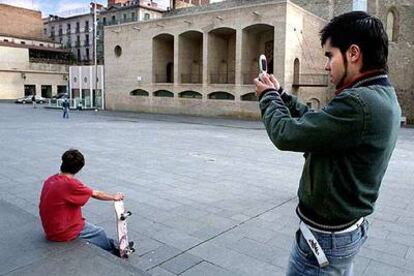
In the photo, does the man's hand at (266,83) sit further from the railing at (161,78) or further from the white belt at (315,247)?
the railing at (161,78)

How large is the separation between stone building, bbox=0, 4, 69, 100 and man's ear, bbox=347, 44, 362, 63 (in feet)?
192

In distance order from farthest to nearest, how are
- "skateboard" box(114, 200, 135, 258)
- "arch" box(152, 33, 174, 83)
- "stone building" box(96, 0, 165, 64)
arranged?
"stone building" box(96, 0, 165, 64) → "arch" box(152, 33, 174, 83) → "skateboard" box(114, 200, 135, 258)

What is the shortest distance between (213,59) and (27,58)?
35813 mm

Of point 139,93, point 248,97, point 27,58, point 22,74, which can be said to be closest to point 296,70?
point 248,97

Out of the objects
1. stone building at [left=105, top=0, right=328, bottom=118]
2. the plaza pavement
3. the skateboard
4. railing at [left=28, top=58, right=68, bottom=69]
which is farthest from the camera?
railing at [left=28, top=58, right=68, bottom=69]

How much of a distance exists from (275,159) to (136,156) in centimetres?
413

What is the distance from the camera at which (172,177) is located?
8.33 m

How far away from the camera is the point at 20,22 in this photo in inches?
2564

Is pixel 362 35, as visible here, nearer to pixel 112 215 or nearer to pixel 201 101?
pixel 112 215

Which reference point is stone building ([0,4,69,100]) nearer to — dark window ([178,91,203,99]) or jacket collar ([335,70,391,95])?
dark window ([178,91,203,99])

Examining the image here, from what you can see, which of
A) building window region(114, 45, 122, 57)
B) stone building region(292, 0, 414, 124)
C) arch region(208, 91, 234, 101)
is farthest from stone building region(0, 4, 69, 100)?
stone building region(292, 0, 414, 124)

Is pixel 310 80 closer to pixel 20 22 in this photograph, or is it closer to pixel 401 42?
pixel 401 42

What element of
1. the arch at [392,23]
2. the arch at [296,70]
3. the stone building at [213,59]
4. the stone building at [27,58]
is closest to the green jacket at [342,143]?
the stone building at [213,59]

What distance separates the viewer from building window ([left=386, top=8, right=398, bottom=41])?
31172 mm
